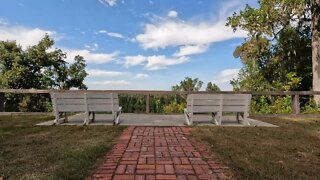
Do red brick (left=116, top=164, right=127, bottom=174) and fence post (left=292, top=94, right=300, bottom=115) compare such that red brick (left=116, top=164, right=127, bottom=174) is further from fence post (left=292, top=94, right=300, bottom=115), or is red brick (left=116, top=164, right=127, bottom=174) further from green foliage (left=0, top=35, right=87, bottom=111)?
green foliage (left=0, top=35, right=87, bottom=111)

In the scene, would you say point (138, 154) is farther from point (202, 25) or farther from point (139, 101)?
point (202, 25)

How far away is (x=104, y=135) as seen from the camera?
7289mm

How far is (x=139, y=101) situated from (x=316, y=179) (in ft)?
31.1

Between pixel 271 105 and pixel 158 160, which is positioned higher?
pixel 271 105

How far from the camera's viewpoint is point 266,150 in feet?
19.1

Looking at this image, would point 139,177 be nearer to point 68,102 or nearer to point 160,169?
point 160,169

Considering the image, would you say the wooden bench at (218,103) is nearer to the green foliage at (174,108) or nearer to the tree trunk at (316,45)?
the green foliage at (174,108)

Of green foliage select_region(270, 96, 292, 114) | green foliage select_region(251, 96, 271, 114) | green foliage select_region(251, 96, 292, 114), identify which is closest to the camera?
green foliage select_region(270, 96, 292, 114)

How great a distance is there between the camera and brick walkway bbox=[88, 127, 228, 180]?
4.20 metres

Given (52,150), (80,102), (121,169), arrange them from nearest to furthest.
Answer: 1. (121,169)
2. (52,150)
3. (80,102)

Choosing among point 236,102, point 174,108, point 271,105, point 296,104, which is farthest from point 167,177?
point 271,105

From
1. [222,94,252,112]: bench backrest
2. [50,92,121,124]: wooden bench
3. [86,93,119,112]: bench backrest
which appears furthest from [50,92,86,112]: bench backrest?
[222,94,252,112]: bench backrest

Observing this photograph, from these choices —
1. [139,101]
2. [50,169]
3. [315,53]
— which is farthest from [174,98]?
[50,169]

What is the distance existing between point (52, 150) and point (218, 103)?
4625 mm
